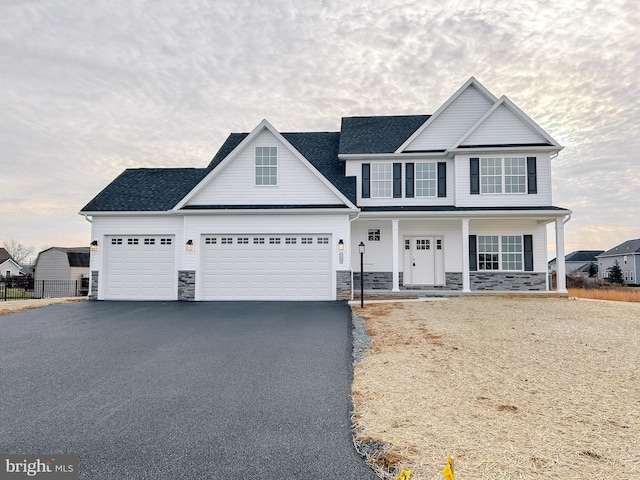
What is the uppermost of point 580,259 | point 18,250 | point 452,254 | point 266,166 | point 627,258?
point 266,166

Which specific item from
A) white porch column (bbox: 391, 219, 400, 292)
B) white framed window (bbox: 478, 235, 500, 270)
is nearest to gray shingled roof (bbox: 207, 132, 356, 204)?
white porch column (bbox: 391, 219, 400, 292)

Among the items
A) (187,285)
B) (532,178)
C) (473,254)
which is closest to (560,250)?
(532,178)

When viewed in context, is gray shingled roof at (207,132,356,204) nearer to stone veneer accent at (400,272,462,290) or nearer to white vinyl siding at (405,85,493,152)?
white vinyl siding at (405,85,493,152)

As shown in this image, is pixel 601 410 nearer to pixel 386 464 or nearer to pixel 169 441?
pixel 386 464

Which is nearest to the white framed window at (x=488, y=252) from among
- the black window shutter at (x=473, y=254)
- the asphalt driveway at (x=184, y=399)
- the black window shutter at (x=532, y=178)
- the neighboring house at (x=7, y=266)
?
the black window shutter at (x=473, y=254)

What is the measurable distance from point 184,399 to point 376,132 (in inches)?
626

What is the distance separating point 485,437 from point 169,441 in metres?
2.99

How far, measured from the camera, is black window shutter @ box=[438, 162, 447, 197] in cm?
1672

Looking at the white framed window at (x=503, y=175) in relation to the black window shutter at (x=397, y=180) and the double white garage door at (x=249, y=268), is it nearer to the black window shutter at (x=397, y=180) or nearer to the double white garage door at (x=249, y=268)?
the black window shutter at (x=397, y=180)

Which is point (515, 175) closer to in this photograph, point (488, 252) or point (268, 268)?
point (488, 252)

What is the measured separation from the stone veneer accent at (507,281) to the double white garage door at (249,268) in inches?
268

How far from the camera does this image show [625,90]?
15.1 m

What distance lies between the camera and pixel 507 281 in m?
16.2

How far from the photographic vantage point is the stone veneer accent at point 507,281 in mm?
16078
